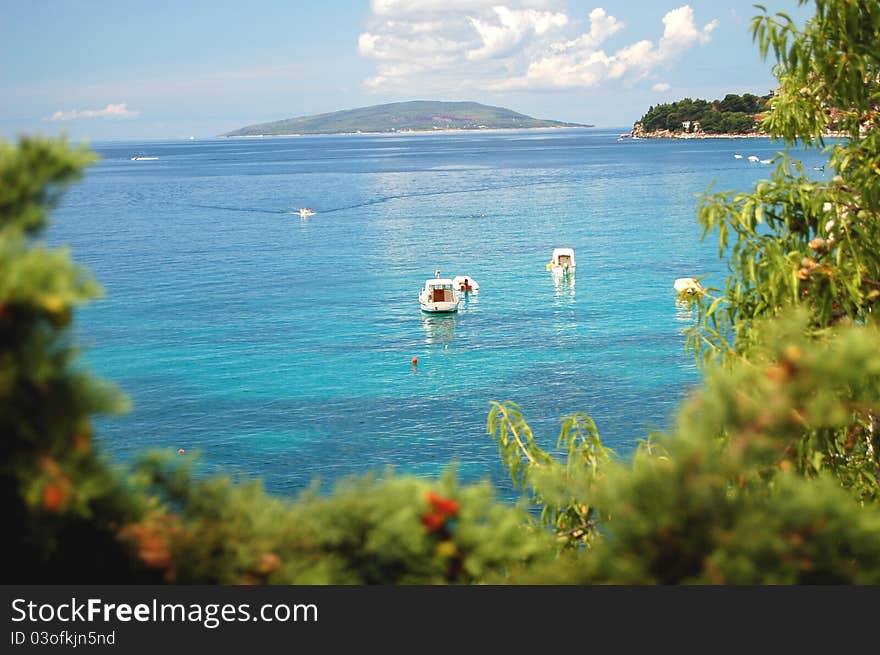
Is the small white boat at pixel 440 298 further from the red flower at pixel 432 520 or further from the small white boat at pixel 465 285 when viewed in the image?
the red flower at pixel 432 520

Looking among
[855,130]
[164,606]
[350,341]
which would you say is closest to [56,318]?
[164,606]

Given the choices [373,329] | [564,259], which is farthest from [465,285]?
[564,259]

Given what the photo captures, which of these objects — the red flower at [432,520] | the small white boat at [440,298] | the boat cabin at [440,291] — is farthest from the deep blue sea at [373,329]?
the red flower at [432,520]

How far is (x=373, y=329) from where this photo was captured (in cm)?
4894

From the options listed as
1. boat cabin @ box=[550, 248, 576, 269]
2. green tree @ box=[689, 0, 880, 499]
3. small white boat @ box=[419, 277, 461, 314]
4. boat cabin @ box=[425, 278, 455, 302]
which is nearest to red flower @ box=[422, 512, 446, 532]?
green tree @ box=[689, 0, 880, 499]

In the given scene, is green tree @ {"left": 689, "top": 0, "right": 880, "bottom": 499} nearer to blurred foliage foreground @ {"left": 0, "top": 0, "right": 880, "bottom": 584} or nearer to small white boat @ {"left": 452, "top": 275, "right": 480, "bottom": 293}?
blurred foliage foreground @ {"left": 0, "top": 0, "right": 880, "bottom": 584}

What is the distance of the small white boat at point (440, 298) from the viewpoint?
51.0m

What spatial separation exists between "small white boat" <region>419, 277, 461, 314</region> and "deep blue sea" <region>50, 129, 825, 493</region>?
2.70 ft

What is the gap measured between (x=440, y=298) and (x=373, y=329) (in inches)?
202

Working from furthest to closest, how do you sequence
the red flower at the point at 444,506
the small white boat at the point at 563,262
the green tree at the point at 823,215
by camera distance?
the small white boat at the point at 563,262, the green tree at the point at 823,215, the red flower at the point at 444,506

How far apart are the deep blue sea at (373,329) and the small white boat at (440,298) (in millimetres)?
823

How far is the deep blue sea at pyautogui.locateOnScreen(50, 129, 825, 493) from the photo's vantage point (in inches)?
1339

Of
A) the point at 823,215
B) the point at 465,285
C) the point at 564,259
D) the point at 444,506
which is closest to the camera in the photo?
the point at 444,506

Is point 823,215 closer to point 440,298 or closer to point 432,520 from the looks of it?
point 432,520
